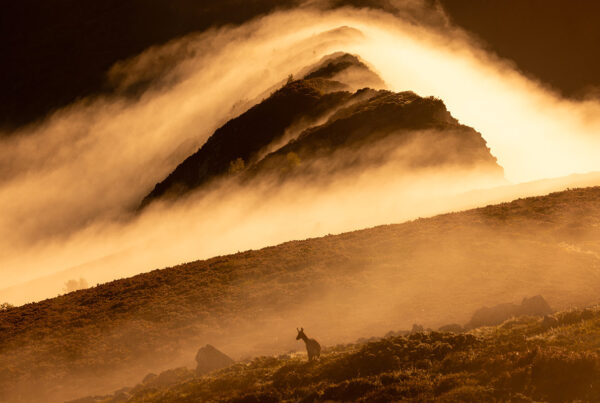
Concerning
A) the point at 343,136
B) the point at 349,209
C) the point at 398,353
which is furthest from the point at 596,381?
the point at 343,136

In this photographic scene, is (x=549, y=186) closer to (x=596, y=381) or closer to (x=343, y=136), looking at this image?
(x=343, y=136)

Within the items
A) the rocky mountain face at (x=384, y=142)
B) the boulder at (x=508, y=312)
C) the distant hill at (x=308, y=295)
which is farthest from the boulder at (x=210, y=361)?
the rocky mountain face at (x=384, y=142)

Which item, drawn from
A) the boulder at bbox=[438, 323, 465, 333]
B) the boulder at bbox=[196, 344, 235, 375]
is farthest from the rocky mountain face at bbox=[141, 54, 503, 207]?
the boulder at bbox=[196, 344, 235, 375]

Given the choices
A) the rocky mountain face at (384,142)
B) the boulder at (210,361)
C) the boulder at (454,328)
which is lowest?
the boulder at (454,328)

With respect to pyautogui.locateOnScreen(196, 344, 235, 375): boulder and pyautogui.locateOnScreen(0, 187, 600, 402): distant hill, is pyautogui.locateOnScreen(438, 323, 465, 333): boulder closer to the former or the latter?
pyautogui.locateOnScreen(0, 187, 600, 402): distant hill

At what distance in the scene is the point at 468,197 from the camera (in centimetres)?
9856

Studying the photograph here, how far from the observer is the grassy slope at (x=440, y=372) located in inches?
661

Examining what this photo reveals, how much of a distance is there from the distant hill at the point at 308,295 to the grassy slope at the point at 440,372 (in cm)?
790

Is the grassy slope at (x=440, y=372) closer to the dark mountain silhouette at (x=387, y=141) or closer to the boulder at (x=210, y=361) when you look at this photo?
the boulder at (x=210, y=361)

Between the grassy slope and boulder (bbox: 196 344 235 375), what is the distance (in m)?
1.21

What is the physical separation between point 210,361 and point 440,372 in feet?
51.7

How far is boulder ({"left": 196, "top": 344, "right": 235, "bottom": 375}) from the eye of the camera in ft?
97.6

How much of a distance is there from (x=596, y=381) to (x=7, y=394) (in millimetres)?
38576

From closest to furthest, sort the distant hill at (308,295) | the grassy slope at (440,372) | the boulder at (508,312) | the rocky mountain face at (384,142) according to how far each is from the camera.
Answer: the grassy slope at (440,372) → the boulder at (508,312) → the distant hill at (308,295) → the rocky mountain face at (384,142)
